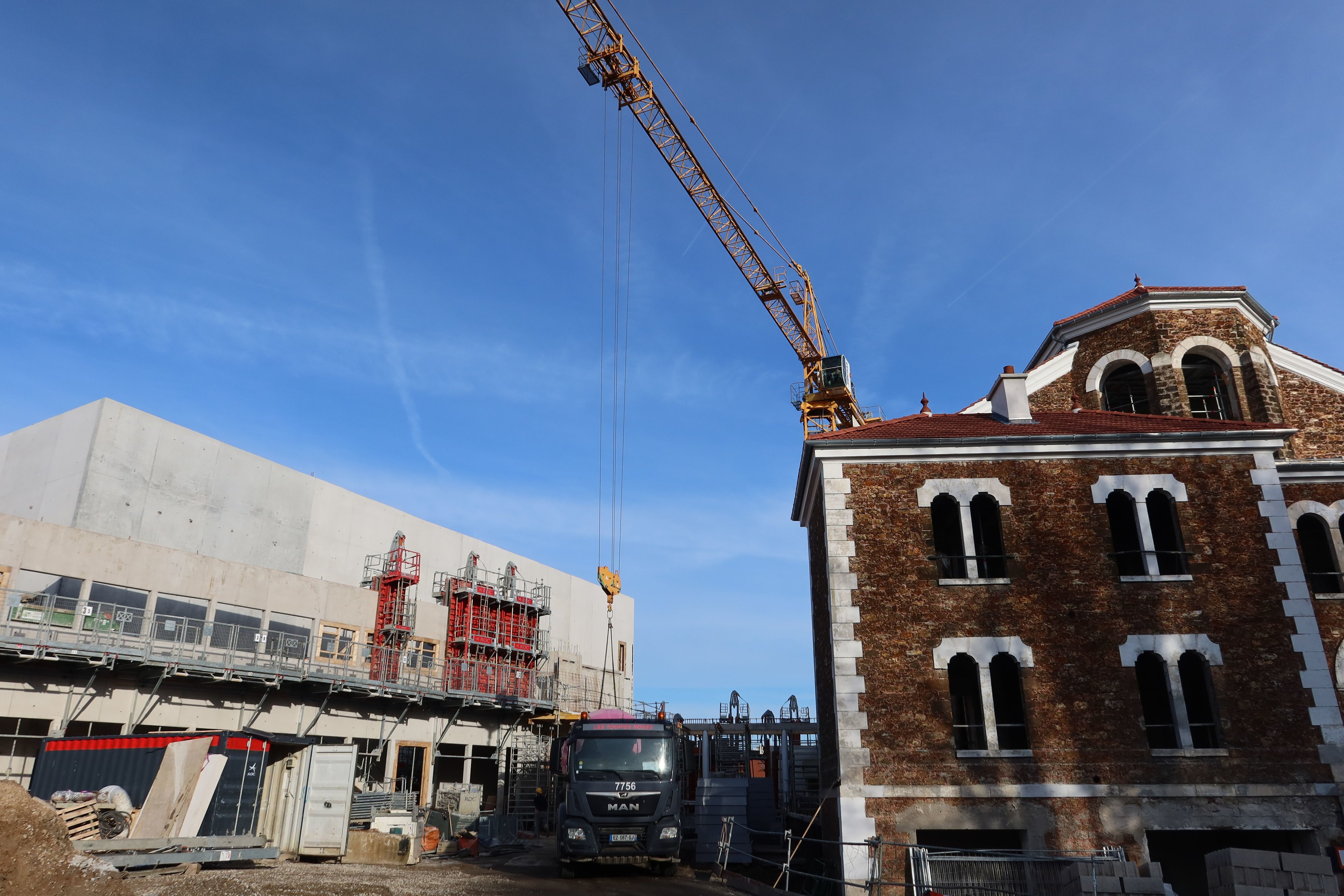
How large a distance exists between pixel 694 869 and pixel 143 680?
629 inches

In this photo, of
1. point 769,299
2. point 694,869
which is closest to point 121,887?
point 694,869

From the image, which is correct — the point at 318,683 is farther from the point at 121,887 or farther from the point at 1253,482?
the point at 1253,482

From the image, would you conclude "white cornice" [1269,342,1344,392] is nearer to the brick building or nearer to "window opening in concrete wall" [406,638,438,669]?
the brick building

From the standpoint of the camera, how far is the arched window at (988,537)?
18219 mm

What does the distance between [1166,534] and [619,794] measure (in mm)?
12450

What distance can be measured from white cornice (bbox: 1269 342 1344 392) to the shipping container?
28033 mm

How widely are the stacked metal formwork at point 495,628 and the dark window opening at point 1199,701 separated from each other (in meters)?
24.6

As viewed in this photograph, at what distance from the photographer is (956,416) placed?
2266 centimetres

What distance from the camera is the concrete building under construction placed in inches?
950

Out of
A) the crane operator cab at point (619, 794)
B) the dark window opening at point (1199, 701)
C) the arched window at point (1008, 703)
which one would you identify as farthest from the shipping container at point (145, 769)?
the dark window opening at point (1199, 701)

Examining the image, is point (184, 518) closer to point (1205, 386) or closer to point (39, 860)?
point (39, 860)

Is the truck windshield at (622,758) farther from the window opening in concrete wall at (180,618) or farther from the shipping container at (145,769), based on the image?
the window opening in concrete wall at (180,618)

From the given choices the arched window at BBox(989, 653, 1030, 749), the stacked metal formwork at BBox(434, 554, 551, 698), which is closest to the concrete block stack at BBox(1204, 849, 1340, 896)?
the arched window at BBox(989, 653, 1030, 749)

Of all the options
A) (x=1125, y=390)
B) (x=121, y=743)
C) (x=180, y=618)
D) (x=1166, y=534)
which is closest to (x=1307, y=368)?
(x=1125, y=390)
